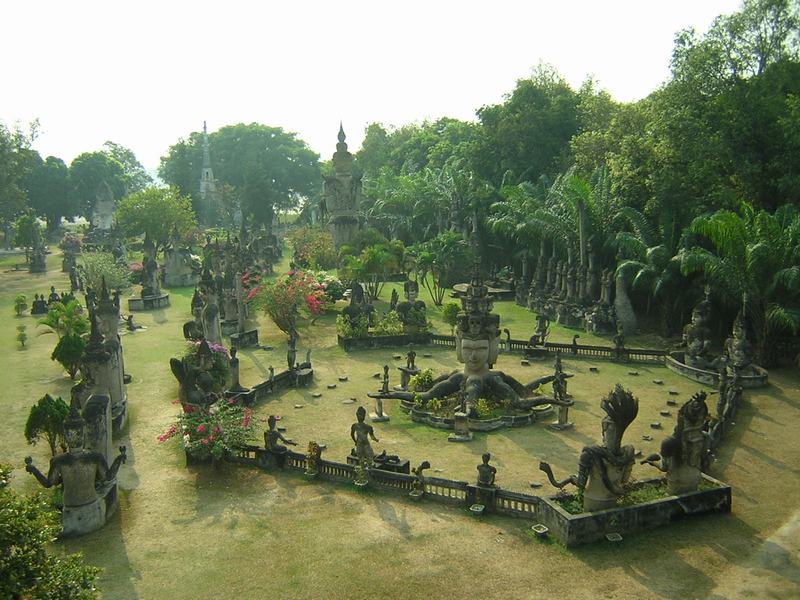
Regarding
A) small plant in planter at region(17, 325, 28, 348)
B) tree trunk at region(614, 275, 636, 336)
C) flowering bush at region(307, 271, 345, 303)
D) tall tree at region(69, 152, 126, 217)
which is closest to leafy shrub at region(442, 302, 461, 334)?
tree trunk at region(614, 275, 636, 336)

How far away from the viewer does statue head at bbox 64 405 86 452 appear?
13891 millimetres

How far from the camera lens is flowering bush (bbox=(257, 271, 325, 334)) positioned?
31.4 m

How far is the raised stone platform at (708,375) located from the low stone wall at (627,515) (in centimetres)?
1031

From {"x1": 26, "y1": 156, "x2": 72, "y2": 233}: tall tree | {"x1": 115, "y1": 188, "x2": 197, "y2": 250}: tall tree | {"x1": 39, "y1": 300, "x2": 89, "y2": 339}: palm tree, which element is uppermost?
{"x1": 26, "y1": 156, "x2": 72, "y2": 233}: tall tree

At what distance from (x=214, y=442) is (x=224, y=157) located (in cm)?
8384

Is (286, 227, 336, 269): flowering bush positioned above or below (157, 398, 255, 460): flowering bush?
above

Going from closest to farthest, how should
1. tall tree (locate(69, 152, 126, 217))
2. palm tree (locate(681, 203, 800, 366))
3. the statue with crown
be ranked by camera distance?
1. the statue with crown
2. palm tree (locate(681, 203, 800, 366))
3. tall tree (locate(69, 152, 126, 217))

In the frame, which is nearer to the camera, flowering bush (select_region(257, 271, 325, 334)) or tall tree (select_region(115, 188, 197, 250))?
flowering bush (select_region(257, 271, 325, 334))

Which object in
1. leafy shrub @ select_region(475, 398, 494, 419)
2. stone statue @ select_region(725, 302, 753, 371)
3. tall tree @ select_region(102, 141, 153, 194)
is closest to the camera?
leafy shrub @ select_region(475, 398, 494, 419)

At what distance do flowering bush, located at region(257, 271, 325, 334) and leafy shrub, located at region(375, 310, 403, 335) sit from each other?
3869 mm

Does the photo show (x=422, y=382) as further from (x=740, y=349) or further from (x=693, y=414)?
(x=740, y=349)

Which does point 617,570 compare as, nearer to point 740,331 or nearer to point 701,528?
point 701,528

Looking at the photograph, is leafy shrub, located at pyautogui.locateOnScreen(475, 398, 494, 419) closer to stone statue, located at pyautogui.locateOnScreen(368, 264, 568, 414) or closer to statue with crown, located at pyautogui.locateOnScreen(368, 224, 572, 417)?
statue with crown, located at pyautogui.locateOnScreen(368, 224, 572, 417)

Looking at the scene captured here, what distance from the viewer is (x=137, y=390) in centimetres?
2442
